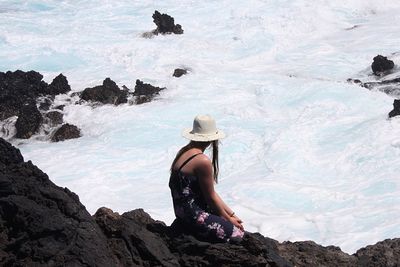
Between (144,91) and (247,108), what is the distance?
8.72 feet

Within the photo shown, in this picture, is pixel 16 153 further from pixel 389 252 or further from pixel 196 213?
pixel 389 252

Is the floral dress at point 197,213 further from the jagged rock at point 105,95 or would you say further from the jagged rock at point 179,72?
the jagged rock at point 179,72

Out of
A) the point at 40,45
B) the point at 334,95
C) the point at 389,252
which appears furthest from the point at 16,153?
the point at 40,45

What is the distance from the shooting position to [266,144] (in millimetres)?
12711

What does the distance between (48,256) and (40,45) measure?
57.0 ft

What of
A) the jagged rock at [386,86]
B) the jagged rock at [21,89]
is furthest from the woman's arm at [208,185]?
the jagged rock at [386,86]

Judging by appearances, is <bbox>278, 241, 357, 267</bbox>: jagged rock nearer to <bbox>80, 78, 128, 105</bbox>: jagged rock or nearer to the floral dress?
the floral dress

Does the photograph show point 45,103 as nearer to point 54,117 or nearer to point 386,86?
point 54,117

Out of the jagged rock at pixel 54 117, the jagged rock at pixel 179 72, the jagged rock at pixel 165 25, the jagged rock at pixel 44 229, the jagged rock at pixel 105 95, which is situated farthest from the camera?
the jagged rock at pixel 165 25

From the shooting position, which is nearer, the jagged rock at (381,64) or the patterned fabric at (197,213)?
→ the patterned fabric at (197,213)

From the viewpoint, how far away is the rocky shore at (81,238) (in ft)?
14.2

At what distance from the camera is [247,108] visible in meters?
14.7

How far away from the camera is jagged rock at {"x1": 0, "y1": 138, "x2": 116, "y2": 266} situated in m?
4.26

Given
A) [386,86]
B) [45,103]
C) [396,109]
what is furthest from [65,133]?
[386,86]
